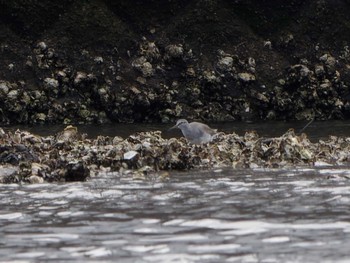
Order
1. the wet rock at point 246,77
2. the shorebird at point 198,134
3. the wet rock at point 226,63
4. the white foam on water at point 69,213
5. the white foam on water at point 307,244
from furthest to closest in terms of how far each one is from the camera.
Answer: the wet rock at point 226,63 → the wet rock at point 246,77 → the shorebird at point 198,134 → the white foam on water at point 69,213 → the white foam on water at point 307,244

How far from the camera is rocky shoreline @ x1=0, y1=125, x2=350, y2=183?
16594 millimetres

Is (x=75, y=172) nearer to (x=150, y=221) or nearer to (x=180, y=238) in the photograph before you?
(x=150, y=221)

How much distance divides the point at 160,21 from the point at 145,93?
5.06 metres

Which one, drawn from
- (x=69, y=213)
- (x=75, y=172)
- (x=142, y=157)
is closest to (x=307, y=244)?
(x=69, y=213)

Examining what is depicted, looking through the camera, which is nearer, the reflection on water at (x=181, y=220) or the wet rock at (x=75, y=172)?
the reflection on water at (x=181, y=220)

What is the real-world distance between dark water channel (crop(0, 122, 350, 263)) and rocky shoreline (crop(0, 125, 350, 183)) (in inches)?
29.0

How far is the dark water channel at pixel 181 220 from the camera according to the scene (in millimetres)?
9984

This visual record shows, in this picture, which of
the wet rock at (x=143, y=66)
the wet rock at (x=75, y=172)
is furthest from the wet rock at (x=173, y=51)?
the wet rock at (x=75, y=172)

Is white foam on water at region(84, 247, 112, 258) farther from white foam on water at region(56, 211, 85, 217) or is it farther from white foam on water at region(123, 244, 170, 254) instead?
white foam on water at region(56, 211, 85, 217)

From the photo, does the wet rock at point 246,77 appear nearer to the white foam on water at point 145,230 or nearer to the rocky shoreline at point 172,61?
the rocky shoreline at point 172,61

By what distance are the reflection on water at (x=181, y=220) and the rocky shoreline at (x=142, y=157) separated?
863 mm

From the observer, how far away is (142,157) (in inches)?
727

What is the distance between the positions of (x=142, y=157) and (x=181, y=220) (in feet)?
21.9

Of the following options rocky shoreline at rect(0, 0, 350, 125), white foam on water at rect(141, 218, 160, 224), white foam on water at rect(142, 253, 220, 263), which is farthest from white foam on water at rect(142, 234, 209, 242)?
rocky shoreline at rect(0, 0, 350, 125)
